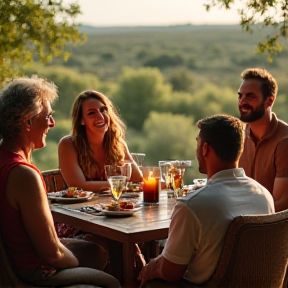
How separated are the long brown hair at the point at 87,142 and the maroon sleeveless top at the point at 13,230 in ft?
4.39

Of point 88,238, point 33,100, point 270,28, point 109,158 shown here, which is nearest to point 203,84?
point 270,28

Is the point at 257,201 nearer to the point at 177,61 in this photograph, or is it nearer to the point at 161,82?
the point at 161,82

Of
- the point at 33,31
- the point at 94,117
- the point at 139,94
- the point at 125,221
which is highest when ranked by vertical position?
the point at 33,31

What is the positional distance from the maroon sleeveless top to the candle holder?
0.89 m

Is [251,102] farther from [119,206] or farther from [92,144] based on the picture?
[119,206]

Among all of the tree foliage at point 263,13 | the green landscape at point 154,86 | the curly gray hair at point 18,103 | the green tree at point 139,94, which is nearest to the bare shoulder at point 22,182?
the curly gray hair at point 18,103

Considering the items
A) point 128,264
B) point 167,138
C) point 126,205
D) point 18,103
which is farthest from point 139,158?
point 167,138

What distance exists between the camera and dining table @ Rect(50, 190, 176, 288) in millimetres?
2541

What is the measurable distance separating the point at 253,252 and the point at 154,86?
448 centimetres

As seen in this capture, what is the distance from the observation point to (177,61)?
8.27 meters

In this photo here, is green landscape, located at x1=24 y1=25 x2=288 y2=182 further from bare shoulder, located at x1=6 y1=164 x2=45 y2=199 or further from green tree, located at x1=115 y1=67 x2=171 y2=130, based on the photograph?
bare shoulder, located at x1=6 y1=164 x2=45 y2=199

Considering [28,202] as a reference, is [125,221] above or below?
below

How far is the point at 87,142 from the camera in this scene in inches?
149

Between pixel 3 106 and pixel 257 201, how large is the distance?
1.01m
